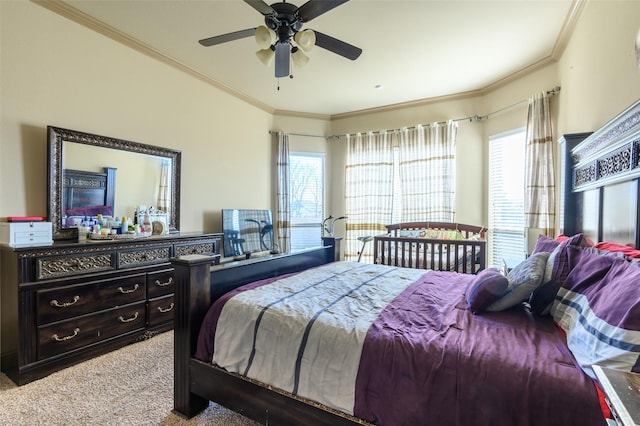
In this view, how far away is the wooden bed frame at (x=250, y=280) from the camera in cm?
132

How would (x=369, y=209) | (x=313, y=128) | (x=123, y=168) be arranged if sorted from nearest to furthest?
(x=123, y=168) → (x=369, y=209) → (x=313, y=128)

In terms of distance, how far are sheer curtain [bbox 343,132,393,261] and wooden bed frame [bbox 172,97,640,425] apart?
2.66m

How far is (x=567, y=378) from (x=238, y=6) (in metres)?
3.04

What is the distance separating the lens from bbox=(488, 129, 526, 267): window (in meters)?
3.61

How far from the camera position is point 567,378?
899 mm

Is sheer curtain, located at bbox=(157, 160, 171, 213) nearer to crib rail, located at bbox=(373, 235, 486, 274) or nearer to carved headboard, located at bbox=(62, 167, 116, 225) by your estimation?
carved headboard, located at bbox=(62, 167, 116, 225)

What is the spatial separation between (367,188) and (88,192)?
3.63m

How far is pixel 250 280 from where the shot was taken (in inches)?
81.1

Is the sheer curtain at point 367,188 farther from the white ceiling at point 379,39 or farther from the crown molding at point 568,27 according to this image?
the crown molding at point 568,27

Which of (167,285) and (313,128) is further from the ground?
(313,128)

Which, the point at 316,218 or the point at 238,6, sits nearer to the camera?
the point at 238,6

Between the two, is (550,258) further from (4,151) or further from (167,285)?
(4,151)

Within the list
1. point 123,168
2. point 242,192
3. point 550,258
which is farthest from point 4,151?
point 550,258

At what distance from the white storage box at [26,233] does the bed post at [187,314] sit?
54.7 inches
